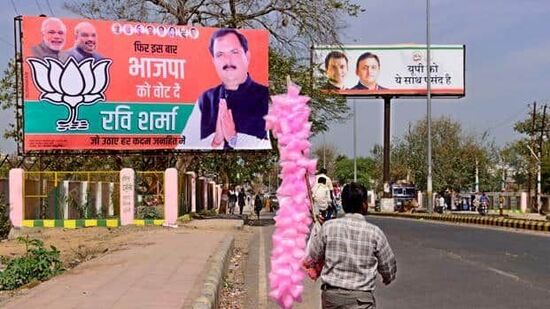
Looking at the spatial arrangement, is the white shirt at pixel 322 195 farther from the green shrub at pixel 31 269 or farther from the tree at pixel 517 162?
the tree at pixel 517 162

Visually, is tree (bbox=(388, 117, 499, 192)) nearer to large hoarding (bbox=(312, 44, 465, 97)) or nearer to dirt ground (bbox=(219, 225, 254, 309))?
large hoarding (bbox=(312, 44, 465, 97))

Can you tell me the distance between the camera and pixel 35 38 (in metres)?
24.7

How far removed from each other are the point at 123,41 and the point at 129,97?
71.5 inches

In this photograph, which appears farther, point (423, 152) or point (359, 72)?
point (423, 152)

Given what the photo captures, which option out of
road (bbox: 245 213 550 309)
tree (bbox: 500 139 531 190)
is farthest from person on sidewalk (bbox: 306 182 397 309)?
tree (bbox: 500 139 531 190)

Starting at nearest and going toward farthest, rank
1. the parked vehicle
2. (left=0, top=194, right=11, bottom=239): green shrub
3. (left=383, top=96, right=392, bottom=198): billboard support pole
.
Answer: (left=0, top=194, right=11, bottom=239): green shrub → the parked vehicle → (left=383, top=96, right=392, bottom=198): billboard support pole

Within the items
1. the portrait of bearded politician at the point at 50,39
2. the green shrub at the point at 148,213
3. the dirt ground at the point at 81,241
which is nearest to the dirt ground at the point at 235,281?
the dirt ground at the point at 81,241

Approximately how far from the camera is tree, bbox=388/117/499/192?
6906cm

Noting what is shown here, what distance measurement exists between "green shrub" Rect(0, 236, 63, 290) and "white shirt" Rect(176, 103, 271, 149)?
44.2ft

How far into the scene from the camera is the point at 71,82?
25.1m

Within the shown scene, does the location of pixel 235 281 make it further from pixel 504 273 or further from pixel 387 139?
pixel 387 139

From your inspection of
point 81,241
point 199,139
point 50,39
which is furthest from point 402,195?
point 81,241

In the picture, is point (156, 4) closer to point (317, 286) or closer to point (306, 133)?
point (317, 286)

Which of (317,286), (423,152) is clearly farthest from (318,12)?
(423,152)
